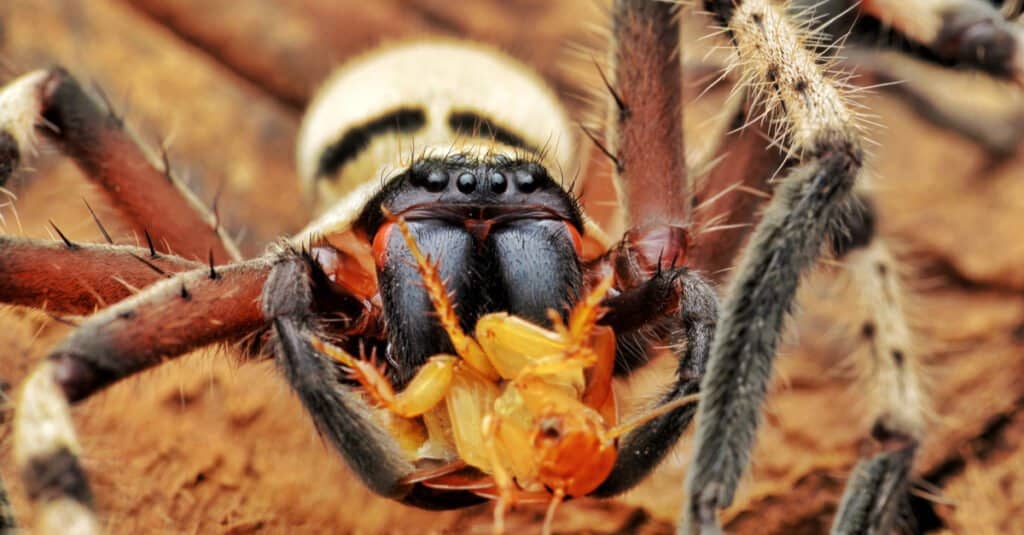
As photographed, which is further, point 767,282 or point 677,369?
point 677,369

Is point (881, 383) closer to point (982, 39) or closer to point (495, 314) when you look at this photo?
point (982, 39)

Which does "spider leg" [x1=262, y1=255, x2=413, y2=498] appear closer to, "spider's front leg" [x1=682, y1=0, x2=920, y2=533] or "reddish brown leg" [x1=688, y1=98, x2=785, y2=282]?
"spider's front leg" [x1=682, y1=0, x2=920, y2=533]

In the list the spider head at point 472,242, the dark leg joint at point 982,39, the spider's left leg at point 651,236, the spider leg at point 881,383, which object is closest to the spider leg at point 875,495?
the spider leg at point 881,383

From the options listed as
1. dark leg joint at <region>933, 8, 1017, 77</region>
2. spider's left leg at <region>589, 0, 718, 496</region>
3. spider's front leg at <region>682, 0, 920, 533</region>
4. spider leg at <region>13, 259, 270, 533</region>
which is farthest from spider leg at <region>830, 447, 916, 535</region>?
spider leg at <region>13, 259, 270, 533</region>

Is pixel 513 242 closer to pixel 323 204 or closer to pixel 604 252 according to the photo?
pixel 604 252

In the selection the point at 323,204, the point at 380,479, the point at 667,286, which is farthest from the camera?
the point at 323,204

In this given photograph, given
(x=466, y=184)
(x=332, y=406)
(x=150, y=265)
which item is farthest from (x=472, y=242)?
(x=150, y=265)

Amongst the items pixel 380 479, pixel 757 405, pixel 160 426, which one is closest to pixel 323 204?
pixel 160 426
